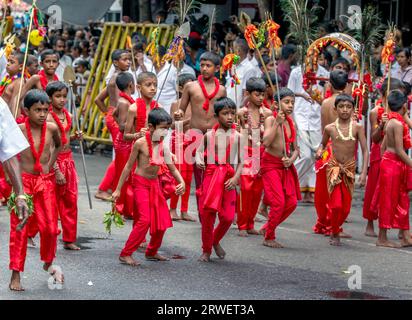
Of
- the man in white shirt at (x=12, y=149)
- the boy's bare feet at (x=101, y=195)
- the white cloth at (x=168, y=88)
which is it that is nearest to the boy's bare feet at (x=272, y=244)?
the boy's bare feet at (x=101, y=195)

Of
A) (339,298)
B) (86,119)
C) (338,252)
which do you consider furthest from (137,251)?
(86,119)

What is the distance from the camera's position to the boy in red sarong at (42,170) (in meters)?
8.70

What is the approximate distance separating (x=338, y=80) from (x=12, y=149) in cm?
Answer: 551

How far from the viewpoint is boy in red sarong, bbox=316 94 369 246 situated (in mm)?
11016

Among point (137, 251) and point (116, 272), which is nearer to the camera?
point (116, 272)

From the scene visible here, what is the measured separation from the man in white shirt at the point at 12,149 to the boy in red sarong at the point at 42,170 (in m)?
1.33

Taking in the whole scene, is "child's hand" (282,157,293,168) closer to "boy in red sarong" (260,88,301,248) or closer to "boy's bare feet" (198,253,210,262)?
"boy in red sarong" (260,88,301,248)

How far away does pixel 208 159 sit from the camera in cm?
1003

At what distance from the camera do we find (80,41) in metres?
22.9

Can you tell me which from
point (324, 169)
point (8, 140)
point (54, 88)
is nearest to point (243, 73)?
point (324, 169)

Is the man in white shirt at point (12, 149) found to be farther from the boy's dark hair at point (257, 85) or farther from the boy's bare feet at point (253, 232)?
the boy's bare feet at point (253, 232)
